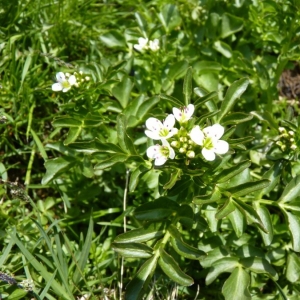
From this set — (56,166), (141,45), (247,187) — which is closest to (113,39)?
(141,45)

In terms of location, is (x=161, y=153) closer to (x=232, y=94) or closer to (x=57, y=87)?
(x=232, y=94)

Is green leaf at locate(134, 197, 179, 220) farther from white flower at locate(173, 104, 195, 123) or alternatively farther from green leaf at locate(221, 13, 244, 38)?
green leaf at locate(221, 13, 244, 38)

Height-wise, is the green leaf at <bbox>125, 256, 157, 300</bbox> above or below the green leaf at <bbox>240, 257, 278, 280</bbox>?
above

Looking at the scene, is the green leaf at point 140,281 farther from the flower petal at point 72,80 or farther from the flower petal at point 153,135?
the flower petal at point 72,80

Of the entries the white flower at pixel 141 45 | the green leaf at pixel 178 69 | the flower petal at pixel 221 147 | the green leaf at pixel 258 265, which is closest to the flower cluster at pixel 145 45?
the white flower at pixel 141 45

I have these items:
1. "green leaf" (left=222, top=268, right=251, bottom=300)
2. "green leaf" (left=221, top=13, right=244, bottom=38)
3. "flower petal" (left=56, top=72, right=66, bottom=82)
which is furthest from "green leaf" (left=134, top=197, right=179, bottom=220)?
"green leaf" (left=221, top=13, right=244, bottom=38)
